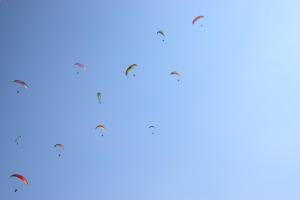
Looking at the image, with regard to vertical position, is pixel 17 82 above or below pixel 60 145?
above

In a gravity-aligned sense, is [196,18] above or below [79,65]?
above

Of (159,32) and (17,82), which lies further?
(159,32)

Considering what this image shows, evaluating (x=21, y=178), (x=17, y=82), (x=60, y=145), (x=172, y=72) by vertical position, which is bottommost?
(x=21, y=178)

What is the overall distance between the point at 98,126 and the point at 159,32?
35.7ft

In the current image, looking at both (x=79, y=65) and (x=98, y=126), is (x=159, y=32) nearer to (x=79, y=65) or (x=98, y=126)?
(x=79, y=65)

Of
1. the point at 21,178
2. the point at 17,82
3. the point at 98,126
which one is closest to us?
the point at 21,178

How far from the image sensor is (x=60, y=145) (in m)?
38.3

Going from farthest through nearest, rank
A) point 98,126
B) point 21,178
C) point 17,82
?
point 98,126
point 17,82
point 21,178

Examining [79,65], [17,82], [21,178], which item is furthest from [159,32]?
[21,178]

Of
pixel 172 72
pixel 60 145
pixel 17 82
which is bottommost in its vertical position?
pixel 60 145

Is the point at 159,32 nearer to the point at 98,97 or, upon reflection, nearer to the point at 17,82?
the point at 98,97

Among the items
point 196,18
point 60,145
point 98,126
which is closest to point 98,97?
point 98,126

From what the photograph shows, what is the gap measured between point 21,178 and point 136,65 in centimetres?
1441

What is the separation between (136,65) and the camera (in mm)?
37188
